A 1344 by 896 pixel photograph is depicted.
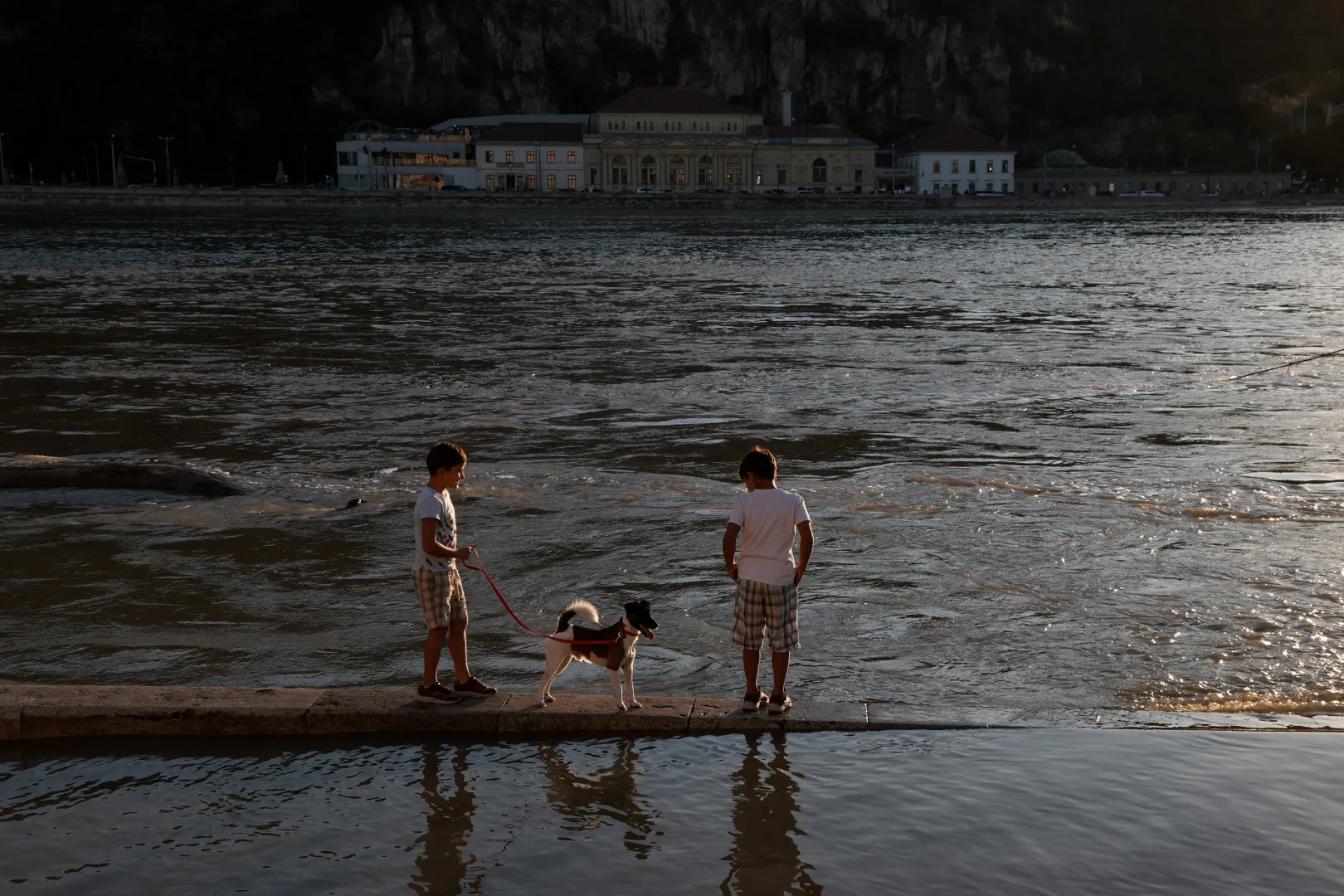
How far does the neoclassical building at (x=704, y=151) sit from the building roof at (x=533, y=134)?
2169 millimetres

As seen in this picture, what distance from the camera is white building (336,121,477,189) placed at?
16225 cm

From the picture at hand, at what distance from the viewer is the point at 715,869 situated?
253 inches

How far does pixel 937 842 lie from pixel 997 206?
16006 cm

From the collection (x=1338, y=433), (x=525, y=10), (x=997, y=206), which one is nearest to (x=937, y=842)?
(x=1338, y=433)

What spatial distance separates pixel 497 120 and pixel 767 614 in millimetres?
172764

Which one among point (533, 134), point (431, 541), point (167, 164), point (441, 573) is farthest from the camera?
point (167, 164)

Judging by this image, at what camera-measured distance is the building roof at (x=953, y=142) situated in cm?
17462

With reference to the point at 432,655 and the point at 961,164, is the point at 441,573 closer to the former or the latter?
the point at 432,655

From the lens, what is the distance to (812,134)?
17200cm

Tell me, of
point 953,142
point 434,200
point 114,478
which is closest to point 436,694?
point 114,478

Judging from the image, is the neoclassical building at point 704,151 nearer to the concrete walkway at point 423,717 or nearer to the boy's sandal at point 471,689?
the boy's sandal at point 471,689

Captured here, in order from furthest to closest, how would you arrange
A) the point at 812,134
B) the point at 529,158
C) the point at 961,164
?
the point at 961,164
the point at 812,134
the point at 529,158

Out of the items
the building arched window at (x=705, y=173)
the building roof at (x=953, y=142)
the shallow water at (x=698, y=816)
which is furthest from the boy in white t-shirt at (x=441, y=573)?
the building roof at (x=953, y=142)

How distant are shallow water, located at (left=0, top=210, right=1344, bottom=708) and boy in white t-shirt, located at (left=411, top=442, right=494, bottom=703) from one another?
0.97 metres
